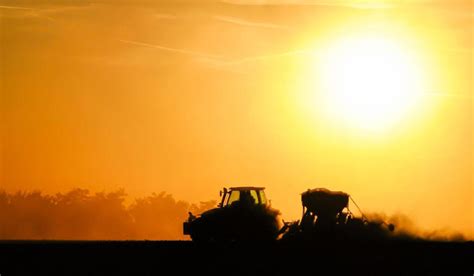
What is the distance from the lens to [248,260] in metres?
35.2

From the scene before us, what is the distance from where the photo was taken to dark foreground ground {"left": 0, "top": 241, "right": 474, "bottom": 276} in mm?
30438

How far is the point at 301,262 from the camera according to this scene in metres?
34.3

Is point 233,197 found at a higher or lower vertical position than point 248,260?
higher

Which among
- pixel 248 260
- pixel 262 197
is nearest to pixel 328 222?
pixel 262 197

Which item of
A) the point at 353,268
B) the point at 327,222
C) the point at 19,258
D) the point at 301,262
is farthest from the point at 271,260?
the point at 327,222

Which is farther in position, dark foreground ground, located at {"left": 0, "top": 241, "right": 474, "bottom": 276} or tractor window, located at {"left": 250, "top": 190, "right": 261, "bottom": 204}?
tractor window, located at {"left": 250, "top": 190, "right": 261, "bottom": 204}

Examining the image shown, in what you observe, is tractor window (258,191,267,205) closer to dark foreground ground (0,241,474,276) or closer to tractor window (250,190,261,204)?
tractor window (250,190,261,204)

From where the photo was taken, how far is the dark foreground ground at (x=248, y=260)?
30.4 metres

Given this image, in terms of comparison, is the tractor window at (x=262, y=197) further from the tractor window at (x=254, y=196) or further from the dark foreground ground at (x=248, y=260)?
the dark foreground ground at (x=248, y=260)

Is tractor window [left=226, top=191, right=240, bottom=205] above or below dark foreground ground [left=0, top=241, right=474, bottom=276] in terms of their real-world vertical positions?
above

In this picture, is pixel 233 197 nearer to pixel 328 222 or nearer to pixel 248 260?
pixel 328 222

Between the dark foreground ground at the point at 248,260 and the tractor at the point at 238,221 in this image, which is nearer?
the dark foreground ground at the point at 248,260

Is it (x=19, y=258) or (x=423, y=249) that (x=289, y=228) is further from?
(x=19, y=258)

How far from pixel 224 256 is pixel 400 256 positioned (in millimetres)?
7878
